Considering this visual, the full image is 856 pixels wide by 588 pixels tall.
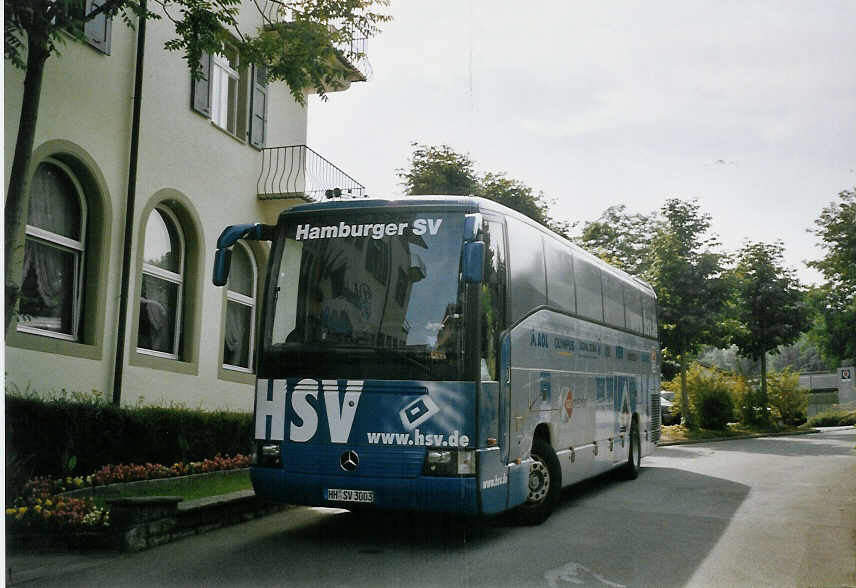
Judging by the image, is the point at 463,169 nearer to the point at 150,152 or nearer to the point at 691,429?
the point at 150,152

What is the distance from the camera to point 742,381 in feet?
111

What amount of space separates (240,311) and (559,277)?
7884mm

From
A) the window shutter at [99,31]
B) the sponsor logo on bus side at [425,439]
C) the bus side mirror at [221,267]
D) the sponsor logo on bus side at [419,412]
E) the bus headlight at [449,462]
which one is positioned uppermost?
the window shutter at [99,31]

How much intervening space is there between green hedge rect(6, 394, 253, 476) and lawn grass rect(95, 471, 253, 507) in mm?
584

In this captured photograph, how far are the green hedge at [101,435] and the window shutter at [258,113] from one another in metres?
5.97

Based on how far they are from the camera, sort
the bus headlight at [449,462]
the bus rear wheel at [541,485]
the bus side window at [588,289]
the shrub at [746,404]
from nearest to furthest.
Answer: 1. the bus headlight at [449,462]
2. the bus rear wheel at [541,485]
3. the bus side window at [588,289]
4. the shrub at [746,404]

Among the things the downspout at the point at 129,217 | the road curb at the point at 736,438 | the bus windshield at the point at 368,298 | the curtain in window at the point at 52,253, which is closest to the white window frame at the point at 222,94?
the downspout at the point at 129,217

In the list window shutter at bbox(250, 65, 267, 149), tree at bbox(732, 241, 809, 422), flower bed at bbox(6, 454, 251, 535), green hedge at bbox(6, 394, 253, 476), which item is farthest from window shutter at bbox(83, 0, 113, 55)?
tree at bbox(732, 241, 809, 422)

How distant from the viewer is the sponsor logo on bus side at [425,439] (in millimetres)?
8047

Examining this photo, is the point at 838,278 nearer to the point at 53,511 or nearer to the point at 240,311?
the point at 240,311

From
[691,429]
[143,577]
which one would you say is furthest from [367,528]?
[691,429]

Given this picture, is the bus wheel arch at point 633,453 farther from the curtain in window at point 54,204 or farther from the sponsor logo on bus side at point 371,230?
the curtain in window at point 54,204

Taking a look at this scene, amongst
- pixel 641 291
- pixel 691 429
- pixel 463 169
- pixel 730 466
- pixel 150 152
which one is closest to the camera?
pixel 150 152

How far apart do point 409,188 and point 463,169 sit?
1462 millimetres
